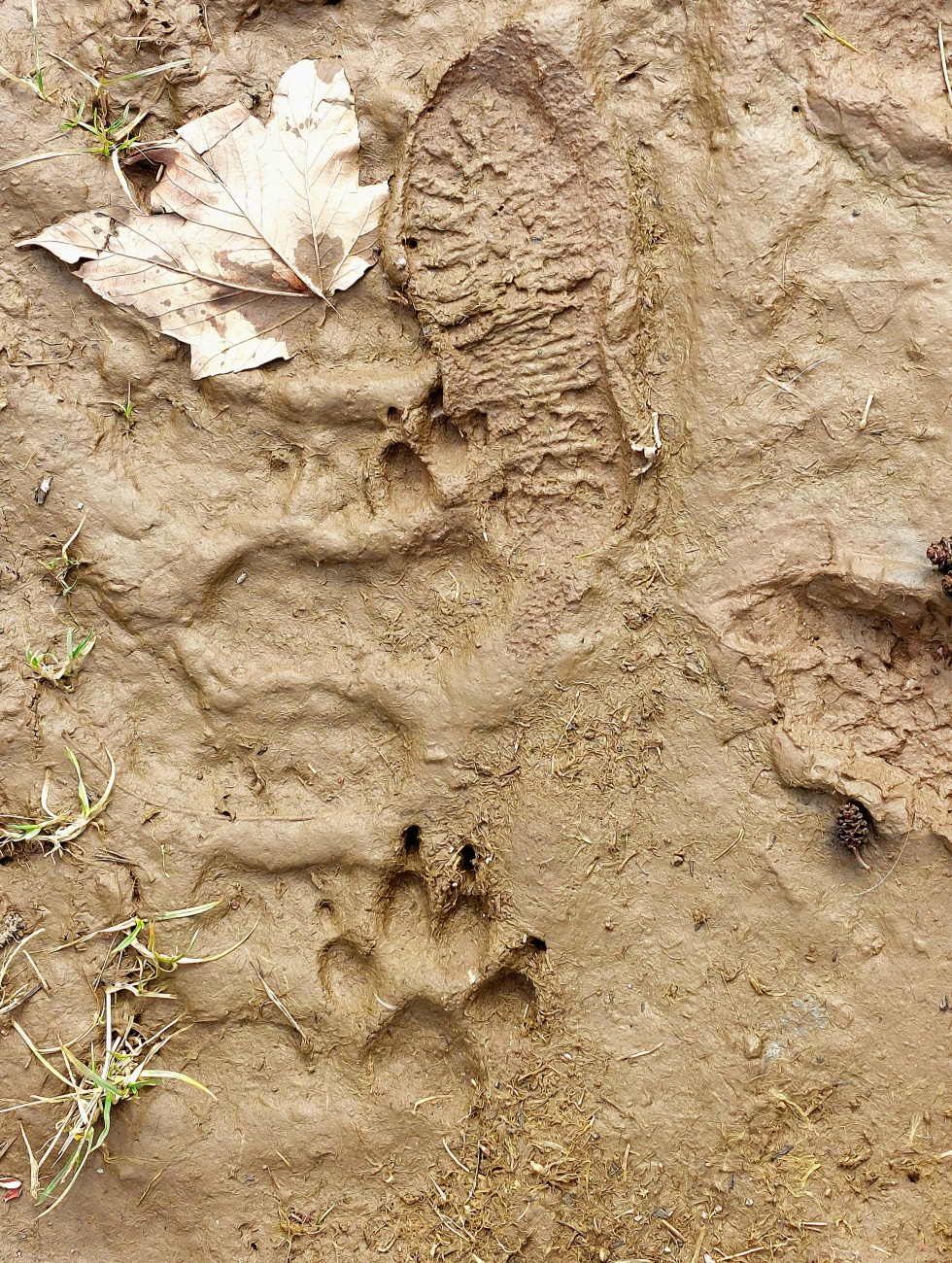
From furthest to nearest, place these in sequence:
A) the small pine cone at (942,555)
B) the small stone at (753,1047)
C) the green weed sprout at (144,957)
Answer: the green weed sprout at (144,957) < the small stone at (753,1047) < the small pine cone at (942,555)

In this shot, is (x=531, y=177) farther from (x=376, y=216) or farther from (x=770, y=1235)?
(x=770, y=1235)

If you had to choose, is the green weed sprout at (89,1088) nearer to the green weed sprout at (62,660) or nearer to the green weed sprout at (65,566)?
the green weed sprout at (62,660)

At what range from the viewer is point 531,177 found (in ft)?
7.30

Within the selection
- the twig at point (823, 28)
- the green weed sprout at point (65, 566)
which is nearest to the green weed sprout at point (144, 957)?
the green weed sprout at point (65, 566)

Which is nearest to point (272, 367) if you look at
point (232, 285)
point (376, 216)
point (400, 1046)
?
point (232, 285)

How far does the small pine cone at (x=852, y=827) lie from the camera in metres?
2.12

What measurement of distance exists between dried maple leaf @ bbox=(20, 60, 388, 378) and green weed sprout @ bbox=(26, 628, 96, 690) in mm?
677

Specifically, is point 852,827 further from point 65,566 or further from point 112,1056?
point 65,566

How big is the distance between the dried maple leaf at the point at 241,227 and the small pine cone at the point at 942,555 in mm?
1395

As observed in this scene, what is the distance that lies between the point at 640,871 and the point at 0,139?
2.20 m

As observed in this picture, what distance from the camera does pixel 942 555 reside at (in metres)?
2.07

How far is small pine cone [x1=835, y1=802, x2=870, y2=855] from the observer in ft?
6.97

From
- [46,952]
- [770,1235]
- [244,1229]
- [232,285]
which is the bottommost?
[244,1229]

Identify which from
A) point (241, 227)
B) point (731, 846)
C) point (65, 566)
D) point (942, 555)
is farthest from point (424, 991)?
point (241, 227)
